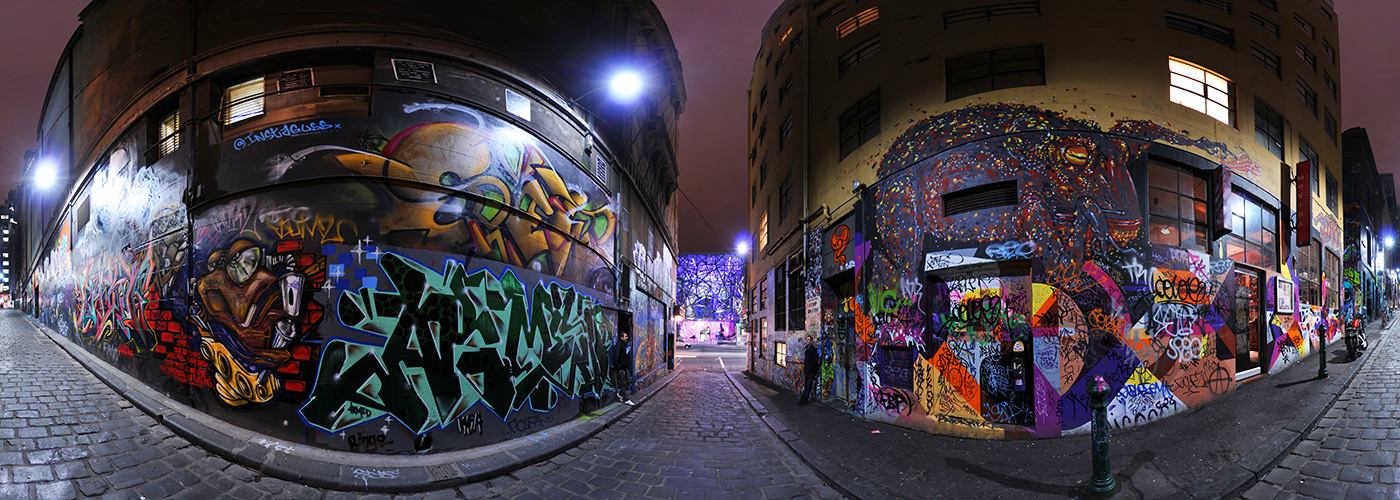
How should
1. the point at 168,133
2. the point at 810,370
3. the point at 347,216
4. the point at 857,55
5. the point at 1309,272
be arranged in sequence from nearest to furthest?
the point at 347,216 < the point at 168,133 < the point at 857,55 < the point at 810,370 < the point at 1309,272

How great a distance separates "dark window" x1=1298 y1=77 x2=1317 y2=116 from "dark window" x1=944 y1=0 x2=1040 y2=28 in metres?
8.09

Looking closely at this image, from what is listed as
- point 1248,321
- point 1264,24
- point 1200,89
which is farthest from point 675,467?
point 1264,24

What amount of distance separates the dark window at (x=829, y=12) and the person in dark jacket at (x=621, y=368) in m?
9.81

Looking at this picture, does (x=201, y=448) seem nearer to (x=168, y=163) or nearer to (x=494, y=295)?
(x=494, y=295)

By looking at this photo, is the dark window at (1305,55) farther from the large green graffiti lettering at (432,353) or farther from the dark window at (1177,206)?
the large green graffiti lettering at (432,353)

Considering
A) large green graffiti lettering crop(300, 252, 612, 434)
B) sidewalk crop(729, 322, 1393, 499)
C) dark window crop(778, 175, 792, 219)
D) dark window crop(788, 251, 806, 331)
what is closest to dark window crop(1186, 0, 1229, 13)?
sidewalk crop(729, 322, 1393, 499)

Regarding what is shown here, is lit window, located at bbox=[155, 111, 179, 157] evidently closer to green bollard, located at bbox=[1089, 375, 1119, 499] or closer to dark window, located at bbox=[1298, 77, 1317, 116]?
green bollard, located at bbox=[1089, 375, 1119, 499]

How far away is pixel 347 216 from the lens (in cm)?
675

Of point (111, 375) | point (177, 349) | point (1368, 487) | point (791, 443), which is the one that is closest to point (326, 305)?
point (177, 349)

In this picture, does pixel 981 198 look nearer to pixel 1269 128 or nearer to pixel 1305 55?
pixel 1269 128

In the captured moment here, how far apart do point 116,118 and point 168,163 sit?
3622 mm

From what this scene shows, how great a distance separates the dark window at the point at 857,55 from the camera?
34.7ft

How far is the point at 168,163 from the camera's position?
810 cm

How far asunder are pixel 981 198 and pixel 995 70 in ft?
8.01
